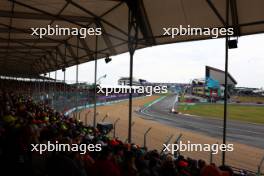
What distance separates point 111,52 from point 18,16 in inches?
212

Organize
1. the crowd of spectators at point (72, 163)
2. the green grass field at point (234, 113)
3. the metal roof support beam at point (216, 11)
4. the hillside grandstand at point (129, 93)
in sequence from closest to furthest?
the crowd of spectators at point (72, 163) < the hillside grandstand at point (129, 93) < the metal roof support beam at point (216, 11) < the green grass field at point (234, 113)

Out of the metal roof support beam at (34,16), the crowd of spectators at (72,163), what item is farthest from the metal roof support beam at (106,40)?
the crowd of spectators at (72,163)

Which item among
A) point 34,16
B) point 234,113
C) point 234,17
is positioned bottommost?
point 234,113

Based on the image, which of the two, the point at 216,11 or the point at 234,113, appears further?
the point at 234,113

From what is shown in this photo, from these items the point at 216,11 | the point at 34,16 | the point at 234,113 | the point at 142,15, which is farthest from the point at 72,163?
the point at 234,113

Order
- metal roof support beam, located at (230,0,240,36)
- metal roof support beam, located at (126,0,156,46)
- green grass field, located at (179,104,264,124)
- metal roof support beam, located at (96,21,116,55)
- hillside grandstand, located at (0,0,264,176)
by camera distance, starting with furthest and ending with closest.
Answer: green grass field, located at (179,104,264,124)
metal roof support beam, located at (96,21,116,55)
metal roof support beam, located at (126,0,156,46)
metal roof support beam, located at (230,0,240,36)
hillside grandstand, located at (0,0,264,176)

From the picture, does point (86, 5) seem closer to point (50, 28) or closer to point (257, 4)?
point (50, 28)

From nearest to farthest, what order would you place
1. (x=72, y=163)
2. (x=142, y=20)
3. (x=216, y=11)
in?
(x=72, y=163)
(x=216, y=11)
(x=142, y=20)

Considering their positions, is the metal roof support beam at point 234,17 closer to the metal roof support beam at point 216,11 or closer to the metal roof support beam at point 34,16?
the metal roof support beam at point 216,11

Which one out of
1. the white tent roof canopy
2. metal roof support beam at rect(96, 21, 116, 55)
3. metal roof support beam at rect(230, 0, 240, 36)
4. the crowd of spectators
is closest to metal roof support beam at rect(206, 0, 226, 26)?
the white tent roof canopy

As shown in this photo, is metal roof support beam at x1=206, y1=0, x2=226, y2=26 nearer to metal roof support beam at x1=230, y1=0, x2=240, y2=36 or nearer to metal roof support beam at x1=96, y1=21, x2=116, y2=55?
metal roof support beam at x1=230, y1=0, x2=240, y2=36

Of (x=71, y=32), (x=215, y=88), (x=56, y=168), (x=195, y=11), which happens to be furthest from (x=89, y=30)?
(x=215, y=88)

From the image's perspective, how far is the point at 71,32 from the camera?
1309cm

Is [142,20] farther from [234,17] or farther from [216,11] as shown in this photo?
[234,17]
